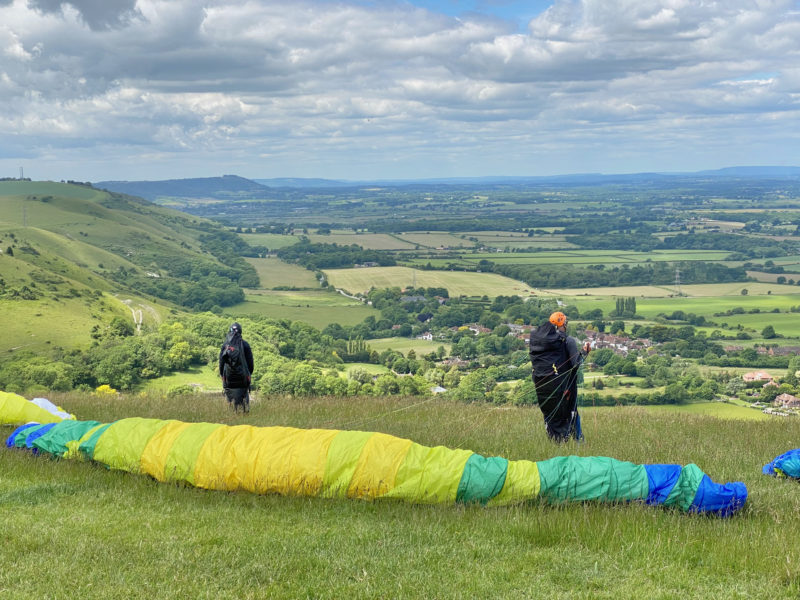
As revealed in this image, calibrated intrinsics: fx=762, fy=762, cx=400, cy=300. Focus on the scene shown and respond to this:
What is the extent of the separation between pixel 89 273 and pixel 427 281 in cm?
5038

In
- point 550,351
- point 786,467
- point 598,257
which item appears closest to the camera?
point 786,467

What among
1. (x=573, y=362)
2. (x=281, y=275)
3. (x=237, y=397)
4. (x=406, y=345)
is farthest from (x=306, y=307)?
(x=573, y=362)

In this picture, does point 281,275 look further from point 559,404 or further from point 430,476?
point 430,476

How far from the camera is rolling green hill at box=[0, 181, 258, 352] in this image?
241 ft

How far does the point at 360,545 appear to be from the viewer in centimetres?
704

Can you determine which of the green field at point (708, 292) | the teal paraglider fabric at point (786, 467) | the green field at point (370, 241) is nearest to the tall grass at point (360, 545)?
the teal paraglider fabric at point (786, 467)

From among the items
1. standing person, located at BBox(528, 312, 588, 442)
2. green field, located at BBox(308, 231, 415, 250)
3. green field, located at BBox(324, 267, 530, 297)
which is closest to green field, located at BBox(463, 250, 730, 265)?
green field, located at BBox(324, 267, 530, 297)

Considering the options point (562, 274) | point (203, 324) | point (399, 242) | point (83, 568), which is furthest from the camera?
point (399, 242)

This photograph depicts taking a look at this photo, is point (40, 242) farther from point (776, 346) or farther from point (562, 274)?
point (776, 346)

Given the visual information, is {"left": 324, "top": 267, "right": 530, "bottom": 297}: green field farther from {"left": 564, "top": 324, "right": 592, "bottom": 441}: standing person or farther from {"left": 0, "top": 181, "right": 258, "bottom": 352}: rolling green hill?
{"left": 564, "top": 324, "right": 592, "bottom": 441}: standing person

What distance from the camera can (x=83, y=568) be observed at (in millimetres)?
6445

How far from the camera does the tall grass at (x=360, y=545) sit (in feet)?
19.9

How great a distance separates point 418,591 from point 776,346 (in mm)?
59683

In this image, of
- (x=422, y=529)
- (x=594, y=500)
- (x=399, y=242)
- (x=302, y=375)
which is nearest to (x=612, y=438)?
(x=594, y=500)
